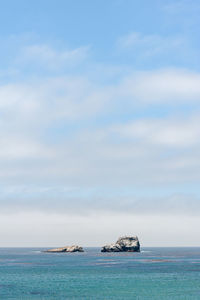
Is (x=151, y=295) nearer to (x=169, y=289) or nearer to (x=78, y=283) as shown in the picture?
(x=169, y=289)

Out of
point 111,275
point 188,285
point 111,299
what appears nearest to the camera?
point 111,299

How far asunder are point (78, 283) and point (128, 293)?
1989 cm

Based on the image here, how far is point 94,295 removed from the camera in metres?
79.1

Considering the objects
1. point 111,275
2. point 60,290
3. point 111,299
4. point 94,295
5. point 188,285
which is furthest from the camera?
point 111,275

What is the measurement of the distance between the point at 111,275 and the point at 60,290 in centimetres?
3149

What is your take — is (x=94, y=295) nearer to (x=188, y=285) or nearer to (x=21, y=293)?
(x=21, y=293)

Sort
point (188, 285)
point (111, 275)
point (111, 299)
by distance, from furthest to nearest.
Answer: point (111, 275), point (188, 285), point (111, 299)

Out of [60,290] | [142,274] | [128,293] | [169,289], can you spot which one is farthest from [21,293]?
[142,274]

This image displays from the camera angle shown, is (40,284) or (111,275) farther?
(111,275)

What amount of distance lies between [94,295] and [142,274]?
40.3 metres

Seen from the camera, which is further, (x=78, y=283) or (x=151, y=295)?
(x=78, y=283)

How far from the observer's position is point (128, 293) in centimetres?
8088

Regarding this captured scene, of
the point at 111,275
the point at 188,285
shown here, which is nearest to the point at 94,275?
the point at 111,275

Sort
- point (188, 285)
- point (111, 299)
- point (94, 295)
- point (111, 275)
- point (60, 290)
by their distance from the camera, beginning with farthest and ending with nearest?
point (111, 275) → point (188, 285) → point (60, 290) → point (94, 295) → point (111, 299)
